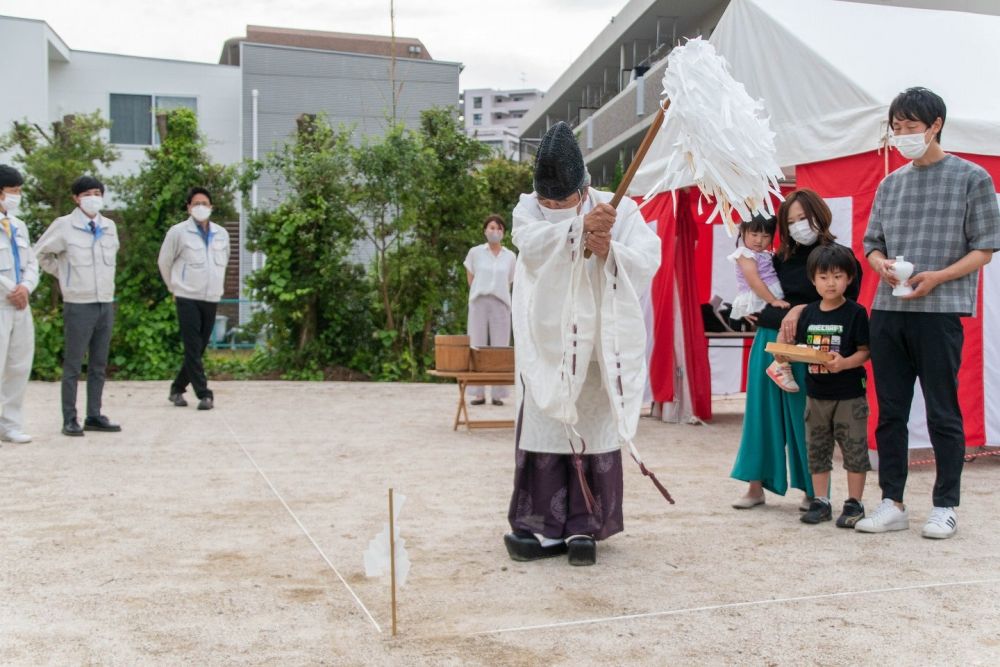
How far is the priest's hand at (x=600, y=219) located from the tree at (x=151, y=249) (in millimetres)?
9459

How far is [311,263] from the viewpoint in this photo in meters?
12.6

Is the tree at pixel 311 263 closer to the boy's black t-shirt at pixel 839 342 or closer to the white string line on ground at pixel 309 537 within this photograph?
the white string line on ground at pixel 309 537

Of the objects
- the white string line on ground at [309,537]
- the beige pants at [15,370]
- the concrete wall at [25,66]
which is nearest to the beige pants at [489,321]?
the white string line on ground at [309,537]

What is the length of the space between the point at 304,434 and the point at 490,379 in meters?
1.54

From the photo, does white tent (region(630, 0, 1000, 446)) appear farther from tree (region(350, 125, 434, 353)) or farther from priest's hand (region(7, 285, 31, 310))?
priest's hand (region(7, 285, 31, 310))

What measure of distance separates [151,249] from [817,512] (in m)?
9.57

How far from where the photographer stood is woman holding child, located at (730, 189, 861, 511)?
501 cm

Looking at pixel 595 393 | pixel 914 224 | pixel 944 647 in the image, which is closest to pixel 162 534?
pixel 595 393

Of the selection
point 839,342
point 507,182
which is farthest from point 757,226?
point 507,182

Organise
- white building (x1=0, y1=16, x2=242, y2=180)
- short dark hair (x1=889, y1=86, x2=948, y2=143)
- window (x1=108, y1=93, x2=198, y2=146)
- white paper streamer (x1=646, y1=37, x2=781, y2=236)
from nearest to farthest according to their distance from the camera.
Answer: white paper streamer (x1=646, y1=37, x2=781, y2=236)
short dark hair (x1=889, y1=86, x2=948, y2=143)
white building (x1=0, y1=16, x2=242, y2=180)
window (x1=108, y1=93, x2=198, y2=146)

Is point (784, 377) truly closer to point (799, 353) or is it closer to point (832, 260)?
point (799, 353)

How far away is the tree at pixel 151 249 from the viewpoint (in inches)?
481

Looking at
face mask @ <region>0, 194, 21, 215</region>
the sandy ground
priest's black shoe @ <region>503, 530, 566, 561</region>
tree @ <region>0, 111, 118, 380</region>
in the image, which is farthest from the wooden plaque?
tree @ <region>0, 111, 118, 380</region>

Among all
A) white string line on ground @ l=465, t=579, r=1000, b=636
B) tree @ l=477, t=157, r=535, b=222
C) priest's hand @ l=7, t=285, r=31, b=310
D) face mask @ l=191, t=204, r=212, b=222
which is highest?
tree @ l=477, t=157, r=535, b=222
